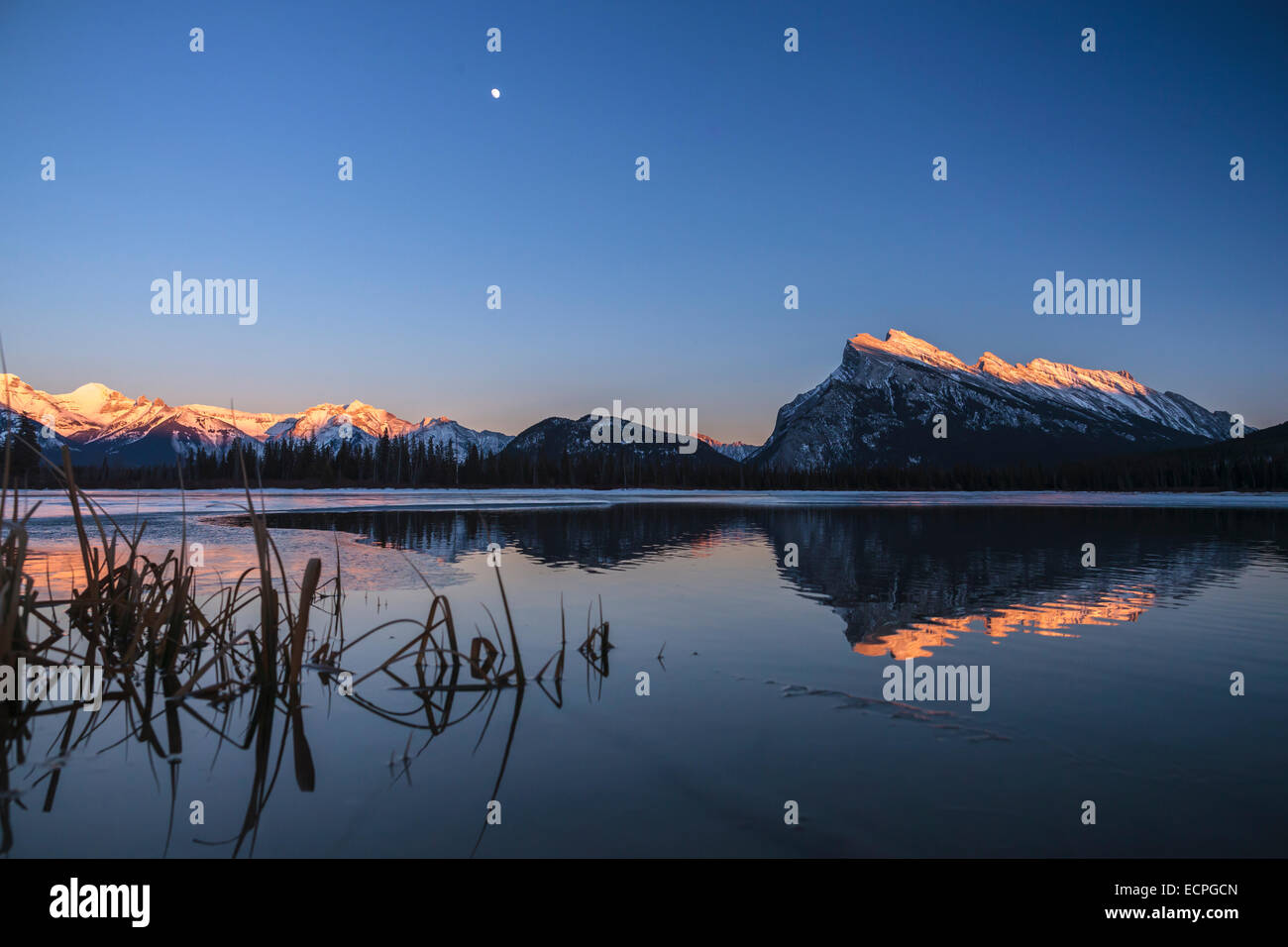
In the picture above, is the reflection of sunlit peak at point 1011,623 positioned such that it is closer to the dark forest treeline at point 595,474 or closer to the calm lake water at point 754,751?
the calm lake water at point 754,751

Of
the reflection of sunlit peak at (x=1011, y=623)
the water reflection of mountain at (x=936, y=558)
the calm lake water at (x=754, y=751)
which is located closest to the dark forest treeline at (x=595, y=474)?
the water reflection of mountain at (x=936, y=558)

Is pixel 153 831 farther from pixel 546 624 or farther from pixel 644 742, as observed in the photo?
pixel 546 624

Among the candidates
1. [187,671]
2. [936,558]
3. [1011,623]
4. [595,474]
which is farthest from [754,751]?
[595,474]

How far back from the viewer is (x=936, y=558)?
958 inches

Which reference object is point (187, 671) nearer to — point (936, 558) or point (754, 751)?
point (754, 751)

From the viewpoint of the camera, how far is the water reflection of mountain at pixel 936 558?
13711 mm

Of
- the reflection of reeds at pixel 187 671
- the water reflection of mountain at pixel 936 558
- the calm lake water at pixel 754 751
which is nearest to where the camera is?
the calm lake water at pixel 754 751

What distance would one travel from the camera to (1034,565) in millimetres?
22047

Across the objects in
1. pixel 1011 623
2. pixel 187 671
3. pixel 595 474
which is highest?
pixel 595 474

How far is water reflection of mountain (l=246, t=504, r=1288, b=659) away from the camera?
13711 mm

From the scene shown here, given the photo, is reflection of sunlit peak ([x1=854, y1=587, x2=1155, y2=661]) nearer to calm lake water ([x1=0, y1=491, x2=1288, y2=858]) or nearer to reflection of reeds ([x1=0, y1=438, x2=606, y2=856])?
calm lake water ([x1=0, y1=491, x2=1288, y2=858])
